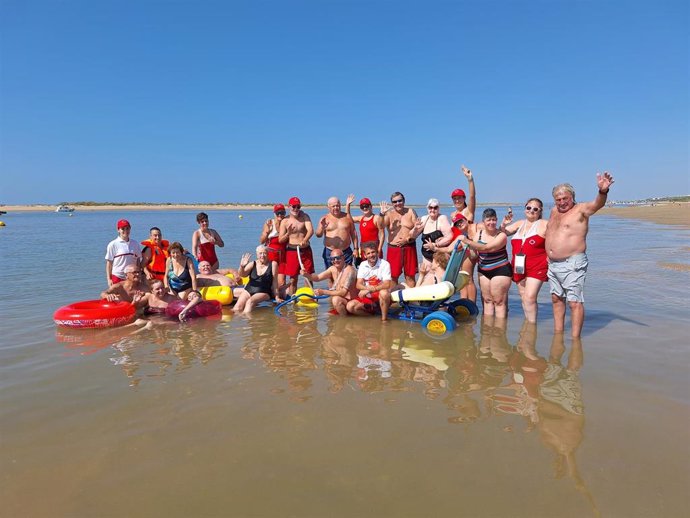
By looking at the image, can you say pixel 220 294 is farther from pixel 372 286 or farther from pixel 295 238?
pixel 372 286

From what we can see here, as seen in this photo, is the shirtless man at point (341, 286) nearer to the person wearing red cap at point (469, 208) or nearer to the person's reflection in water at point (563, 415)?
the person wearing red cap at point (469, 208)

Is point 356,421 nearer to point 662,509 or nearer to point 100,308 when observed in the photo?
point 662,509

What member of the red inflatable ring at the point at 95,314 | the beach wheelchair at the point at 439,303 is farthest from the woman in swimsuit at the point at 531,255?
the red inflatable ring at the point at 95,314

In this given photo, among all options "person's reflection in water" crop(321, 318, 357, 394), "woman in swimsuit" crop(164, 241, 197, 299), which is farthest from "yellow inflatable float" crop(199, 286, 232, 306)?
"person's reflection in water" crop(321, 318, 357, 394)

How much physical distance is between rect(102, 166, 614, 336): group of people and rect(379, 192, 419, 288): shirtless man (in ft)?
0.06

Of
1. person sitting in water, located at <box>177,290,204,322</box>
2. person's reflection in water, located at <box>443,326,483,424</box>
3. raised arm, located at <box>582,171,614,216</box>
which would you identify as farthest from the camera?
person sitting in water, located at <box>177,290,204,322</box>

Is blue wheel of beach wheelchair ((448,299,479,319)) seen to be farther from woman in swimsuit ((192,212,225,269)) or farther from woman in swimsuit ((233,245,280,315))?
woman in swimsuit ((192,212,225,269))

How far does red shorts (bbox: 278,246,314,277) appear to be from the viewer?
312 inches

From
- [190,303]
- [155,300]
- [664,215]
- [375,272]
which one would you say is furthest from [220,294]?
[664,215]

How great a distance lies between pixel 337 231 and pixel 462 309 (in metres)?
2.59

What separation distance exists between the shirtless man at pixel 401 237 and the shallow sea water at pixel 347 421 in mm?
1567

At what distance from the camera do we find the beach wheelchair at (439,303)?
5.61 m

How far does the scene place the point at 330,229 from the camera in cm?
771

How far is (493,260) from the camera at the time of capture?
5.99 metres
